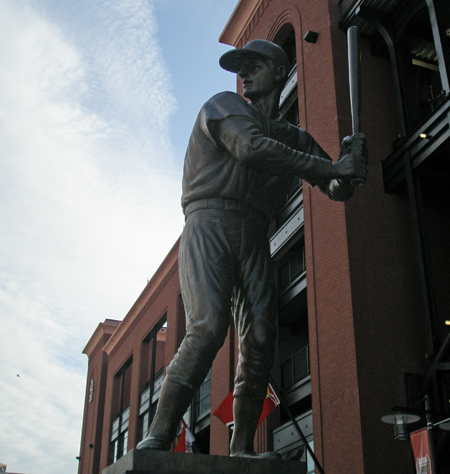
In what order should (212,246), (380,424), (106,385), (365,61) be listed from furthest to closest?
(106,385), (365,61), (380,424), (212,246)

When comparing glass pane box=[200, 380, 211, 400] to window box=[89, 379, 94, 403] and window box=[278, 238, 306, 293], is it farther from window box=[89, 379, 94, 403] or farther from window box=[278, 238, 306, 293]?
window box=[89, 379, 94, 403]

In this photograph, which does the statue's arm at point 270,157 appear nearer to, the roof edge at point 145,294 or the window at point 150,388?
the window at point 150,388

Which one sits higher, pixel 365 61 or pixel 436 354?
pixel 365 61

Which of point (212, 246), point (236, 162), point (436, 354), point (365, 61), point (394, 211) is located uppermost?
point (365, 61)

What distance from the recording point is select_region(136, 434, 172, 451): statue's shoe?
3.74 meters

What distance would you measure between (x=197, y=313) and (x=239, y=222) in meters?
0.75

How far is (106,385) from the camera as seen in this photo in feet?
135

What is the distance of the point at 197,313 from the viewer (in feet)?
13.6

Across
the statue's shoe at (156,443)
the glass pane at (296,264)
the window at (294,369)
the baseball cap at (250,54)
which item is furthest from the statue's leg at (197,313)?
the glass pane at (296,264)

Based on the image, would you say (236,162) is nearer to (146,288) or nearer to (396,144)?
(396,144)

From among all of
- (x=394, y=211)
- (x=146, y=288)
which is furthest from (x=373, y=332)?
(x=146, y=288)

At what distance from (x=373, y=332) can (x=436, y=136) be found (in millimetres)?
4470

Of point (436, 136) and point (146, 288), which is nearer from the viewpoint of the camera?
point (436, 136)

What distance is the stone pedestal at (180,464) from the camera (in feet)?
11.7
